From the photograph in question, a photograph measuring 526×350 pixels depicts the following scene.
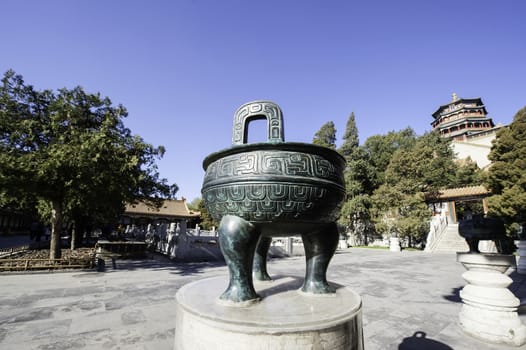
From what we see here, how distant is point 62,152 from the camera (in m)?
6.74

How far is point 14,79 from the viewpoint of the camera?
8.09 m

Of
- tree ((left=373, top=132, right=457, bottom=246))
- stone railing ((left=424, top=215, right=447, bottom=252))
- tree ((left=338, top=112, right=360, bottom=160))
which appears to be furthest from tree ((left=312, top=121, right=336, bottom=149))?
stone railing ((left=424, top=215, right=447, bottom=252))

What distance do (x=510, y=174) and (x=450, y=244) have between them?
604 centimetres

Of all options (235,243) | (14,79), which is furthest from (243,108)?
(14,79)

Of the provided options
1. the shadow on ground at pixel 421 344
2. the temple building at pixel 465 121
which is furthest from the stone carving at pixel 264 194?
the temple building at pixel 465 121

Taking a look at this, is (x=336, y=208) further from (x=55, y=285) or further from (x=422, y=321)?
(x=55, y=285)

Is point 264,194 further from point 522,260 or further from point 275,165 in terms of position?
point 522,260

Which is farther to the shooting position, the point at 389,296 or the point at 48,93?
the point at 48,93

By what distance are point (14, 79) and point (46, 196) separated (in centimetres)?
384

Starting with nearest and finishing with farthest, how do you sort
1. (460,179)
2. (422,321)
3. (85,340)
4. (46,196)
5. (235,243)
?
1. (235,243)
2. (85,340)
3. (422,321)
4. (46,196)
5. (460,179)

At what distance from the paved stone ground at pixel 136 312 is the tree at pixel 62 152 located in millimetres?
2457

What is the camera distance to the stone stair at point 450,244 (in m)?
16.1

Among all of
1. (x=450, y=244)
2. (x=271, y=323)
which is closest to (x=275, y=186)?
(x=271, y=323)

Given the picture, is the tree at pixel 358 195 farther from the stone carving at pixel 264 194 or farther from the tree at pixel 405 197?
the stone carving at pixel 264 194
